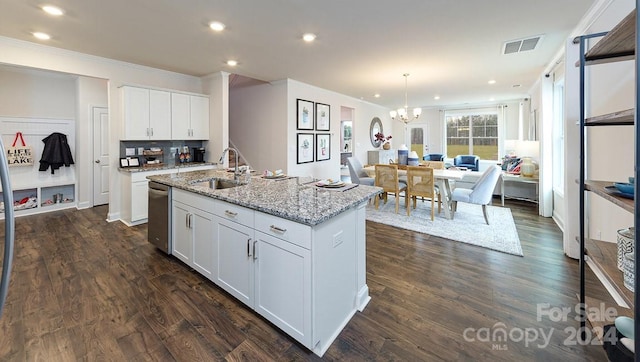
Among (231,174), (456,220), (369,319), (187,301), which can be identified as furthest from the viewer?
(456,220)

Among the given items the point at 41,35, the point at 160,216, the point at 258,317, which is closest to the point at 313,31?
the point at 160,216

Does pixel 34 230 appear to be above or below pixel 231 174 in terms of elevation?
below

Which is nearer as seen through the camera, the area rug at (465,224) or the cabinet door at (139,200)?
the area rug at (465,224)

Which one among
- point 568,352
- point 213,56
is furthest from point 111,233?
point 568,352

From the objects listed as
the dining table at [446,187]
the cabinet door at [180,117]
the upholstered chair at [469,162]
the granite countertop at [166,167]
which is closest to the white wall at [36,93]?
the cabinet door at [180,117]

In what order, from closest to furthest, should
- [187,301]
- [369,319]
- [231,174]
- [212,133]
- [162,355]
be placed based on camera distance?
[162,355], [369,319], [187,301], [231,174], [212,133]

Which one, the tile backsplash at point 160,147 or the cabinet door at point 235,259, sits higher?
the tile backsplash at point 160,147

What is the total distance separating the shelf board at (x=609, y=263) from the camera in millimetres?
1328

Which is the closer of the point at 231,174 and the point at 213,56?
the point at 231,174

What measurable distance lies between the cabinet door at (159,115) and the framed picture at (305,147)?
2.38 meters

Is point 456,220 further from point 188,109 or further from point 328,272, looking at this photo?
point 188,109

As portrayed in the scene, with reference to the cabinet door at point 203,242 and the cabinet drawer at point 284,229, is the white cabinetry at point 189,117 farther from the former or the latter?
the cabinet drawer at point 284,229

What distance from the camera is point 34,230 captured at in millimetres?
4020

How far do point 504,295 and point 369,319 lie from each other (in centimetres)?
120
